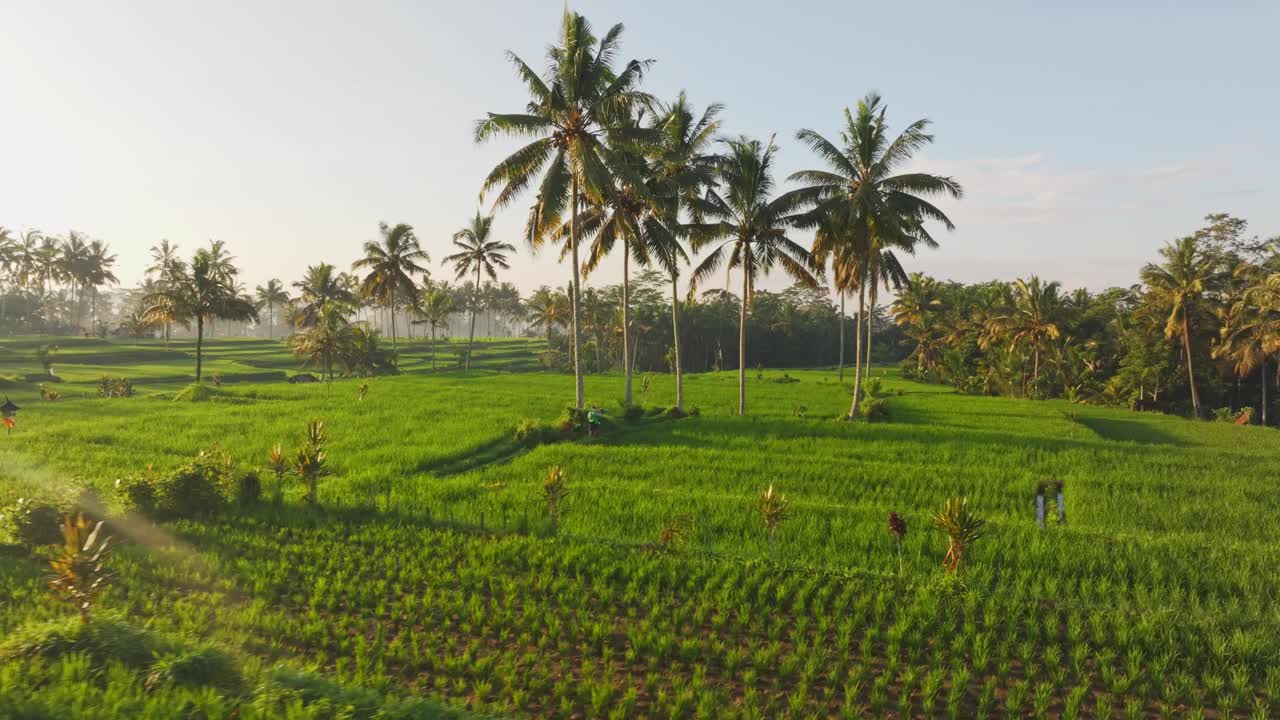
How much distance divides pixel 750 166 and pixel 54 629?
21939mm

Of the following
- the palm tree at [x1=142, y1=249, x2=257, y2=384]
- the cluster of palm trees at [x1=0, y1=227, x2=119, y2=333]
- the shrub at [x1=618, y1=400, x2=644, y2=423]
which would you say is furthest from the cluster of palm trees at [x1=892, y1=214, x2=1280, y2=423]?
the cluster of palm trees at [x1=0, y1=227, x2=119, y2=333]

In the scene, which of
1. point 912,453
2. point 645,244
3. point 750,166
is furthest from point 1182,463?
point 645,244

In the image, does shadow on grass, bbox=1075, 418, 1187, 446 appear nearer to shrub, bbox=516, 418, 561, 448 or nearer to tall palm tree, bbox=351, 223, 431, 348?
shrub, bbox=516, 418, 561, 448

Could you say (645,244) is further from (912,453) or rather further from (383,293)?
(383,293)

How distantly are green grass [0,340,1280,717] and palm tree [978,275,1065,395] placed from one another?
959 inches

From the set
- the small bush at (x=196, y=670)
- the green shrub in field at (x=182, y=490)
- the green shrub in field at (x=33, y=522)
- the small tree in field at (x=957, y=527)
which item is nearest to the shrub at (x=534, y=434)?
the green shrub in field at (x=182, y=490)

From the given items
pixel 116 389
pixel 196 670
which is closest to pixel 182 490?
pixel 196 670

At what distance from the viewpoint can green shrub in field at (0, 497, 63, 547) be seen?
29.6ft

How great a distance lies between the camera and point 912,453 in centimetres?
1711

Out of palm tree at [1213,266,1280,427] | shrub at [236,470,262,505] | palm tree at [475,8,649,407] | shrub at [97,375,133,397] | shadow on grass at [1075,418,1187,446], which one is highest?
palm tree at [475,8,649,407]

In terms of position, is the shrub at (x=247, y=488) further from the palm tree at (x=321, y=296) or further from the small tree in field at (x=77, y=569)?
the palm tree at (x=321, y=296)

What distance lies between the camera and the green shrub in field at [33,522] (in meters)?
9.01

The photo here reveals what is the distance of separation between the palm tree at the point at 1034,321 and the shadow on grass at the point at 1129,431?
12.4 m

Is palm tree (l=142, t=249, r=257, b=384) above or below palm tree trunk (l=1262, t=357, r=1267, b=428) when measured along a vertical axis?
above
